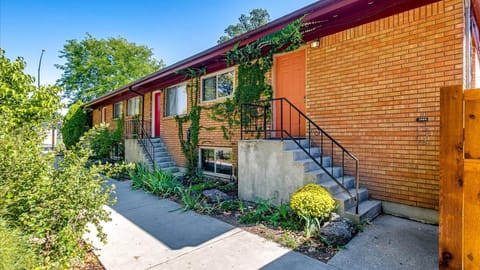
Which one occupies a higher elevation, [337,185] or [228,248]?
[337,185]

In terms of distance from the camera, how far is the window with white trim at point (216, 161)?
25.3ft

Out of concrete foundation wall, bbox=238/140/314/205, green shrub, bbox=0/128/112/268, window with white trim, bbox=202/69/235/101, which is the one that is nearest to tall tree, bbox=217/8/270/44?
window with white trim, bbox=202/69/235/101

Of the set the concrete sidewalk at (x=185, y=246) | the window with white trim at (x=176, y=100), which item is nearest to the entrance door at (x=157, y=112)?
the window with white trim at (x=176, y=100)

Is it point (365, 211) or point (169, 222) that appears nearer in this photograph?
point (365, 211)

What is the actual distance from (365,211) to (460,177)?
2.68 m

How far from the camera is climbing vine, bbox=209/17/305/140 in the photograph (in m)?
6.08

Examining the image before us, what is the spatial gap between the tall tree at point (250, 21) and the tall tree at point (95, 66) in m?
12.2

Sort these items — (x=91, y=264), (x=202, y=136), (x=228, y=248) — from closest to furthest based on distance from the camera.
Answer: (x=91, y=264) → (x=228, y=248) → (x=202, y=136)

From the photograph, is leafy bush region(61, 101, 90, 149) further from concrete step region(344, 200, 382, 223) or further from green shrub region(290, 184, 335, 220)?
concrete step region(344, 200, 382, 223)

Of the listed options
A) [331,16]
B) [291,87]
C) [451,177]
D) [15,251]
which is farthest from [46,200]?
[331,16]

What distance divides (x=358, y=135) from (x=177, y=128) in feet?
21.8

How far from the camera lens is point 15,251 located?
243 cm

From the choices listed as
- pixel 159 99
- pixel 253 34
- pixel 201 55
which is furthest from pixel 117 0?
pixel 253 34

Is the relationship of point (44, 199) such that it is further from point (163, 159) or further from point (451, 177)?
point (163, 159)
